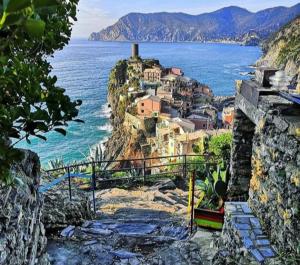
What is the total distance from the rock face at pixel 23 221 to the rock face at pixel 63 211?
2098 millimetres

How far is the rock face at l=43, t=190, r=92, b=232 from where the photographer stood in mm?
6438

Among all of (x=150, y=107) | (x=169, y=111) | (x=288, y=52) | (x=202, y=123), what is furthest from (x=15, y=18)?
(x=288, y=52)

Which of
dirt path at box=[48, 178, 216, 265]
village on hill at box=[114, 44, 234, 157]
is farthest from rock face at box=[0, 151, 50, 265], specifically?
village on hill at box=[114, 44, 234, 157]

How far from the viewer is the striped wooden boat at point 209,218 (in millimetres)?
6526

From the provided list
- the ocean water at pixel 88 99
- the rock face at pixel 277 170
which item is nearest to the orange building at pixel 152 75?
the ocean water at pixel 88 99

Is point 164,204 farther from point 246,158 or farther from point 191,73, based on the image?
point 191,73

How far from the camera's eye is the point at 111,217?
26.4 feet

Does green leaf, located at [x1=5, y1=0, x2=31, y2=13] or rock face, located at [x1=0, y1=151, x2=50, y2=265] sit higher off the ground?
green leaf, located at [x1=5, y1=0, x2=31, y2=13]

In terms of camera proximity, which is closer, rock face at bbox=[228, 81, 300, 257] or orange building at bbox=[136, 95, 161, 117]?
rock face at bbox=[228, 81, 300, 257]

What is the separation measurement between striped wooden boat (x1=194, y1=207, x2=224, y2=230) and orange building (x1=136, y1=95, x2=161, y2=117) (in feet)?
121

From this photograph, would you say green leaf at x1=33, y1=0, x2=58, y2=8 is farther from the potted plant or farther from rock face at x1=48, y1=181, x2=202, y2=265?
the potted plant

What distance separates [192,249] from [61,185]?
4.87 meters

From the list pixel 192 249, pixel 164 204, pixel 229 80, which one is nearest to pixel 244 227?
pixel 192 249

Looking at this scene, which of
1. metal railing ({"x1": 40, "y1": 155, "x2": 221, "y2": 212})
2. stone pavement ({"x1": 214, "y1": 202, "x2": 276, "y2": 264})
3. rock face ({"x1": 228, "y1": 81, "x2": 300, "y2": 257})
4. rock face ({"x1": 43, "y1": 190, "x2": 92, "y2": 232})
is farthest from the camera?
metal railing ({"x1": 40, "y1": 155, "x2": 221, "y2": 212})
